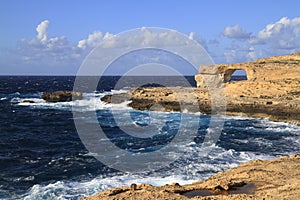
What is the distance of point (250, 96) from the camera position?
159ft

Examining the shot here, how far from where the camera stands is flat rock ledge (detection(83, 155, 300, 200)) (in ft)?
33.2

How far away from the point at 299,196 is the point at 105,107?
43023mm

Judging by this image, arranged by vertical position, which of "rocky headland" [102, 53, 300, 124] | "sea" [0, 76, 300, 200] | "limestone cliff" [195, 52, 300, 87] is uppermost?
"limestone cliff" [195, 52, 300, 87]

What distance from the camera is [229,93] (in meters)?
50.9

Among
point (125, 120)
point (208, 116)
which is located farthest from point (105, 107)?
point (208, 116)

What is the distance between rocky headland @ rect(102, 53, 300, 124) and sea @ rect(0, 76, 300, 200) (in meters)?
3.24

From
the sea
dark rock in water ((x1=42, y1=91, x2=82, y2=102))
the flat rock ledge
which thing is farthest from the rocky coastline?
dark rock in water ((x1=42, y1=91, x2=82, y2=102))

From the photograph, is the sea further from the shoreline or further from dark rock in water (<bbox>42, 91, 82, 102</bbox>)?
dark rock in water (<bbox>42, 91, 82, 102</bbox>)

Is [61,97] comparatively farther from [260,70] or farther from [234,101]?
[260,70]

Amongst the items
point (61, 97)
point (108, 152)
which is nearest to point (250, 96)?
point (108, 152)

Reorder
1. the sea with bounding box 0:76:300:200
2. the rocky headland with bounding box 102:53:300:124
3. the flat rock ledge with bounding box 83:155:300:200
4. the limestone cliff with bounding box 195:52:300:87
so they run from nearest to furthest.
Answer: the flat rock ledge with bounding box 83:155:300:200, the sea with bounding box 0:76:300:200, the rocky headland with bounding box 102:53:300:124, the limestone cliff with bounding box 195:52:300:87

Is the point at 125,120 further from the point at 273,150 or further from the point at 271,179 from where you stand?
the point at 271,179

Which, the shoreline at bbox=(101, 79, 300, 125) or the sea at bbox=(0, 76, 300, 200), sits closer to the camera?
the sea at bbox=(0, 76, 300, 200)

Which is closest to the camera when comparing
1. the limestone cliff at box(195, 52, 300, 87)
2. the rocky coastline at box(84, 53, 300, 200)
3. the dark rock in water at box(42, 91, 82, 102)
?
the rocky coastline at box(84, 53, 300, 200)
